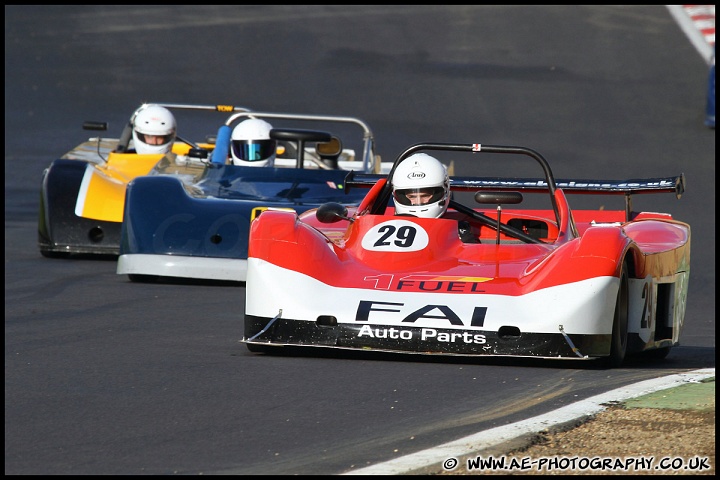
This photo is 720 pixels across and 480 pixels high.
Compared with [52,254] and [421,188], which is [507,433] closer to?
[421,188]

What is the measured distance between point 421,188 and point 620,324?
5.15 feet

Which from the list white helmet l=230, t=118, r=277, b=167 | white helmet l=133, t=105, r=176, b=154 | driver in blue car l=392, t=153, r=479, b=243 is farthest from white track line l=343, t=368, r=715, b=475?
white helmet l=133, t=105, r=176, b=154

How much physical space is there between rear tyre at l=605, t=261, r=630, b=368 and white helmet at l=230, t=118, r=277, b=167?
5985mm

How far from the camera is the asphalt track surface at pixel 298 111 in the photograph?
5188 millimetres

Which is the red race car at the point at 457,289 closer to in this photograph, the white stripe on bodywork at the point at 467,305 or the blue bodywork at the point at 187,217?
the white stripe on bodywork at the point at 467,305

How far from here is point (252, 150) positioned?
501 inches

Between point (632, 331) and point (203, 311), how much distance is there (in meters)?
2.99

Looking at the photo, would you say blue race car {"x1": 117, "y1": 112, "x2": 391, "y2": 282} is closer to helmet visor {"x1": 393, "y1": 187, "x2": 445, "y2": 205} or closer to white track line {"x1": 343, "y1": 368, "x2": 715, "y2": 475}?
helmet visor {"x1": 393, "y1": 187, "x2": 445, "y2": 205}

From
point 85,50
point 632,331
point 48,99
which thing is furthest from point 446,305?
point 85,50

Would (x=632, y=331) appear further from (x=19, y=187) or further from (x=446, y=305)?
(x=19, y=187)

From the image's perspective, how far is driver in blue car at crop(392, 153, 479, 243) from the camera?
801cm

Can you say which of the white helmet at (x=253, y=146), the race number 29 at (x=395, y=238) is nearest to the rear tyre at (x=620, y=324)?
the race number 29 at (x=395, y=238)

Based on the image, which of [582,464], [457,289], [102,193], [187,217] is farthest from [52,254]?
[582,464]

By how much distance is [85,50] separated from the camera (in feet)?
94.6
